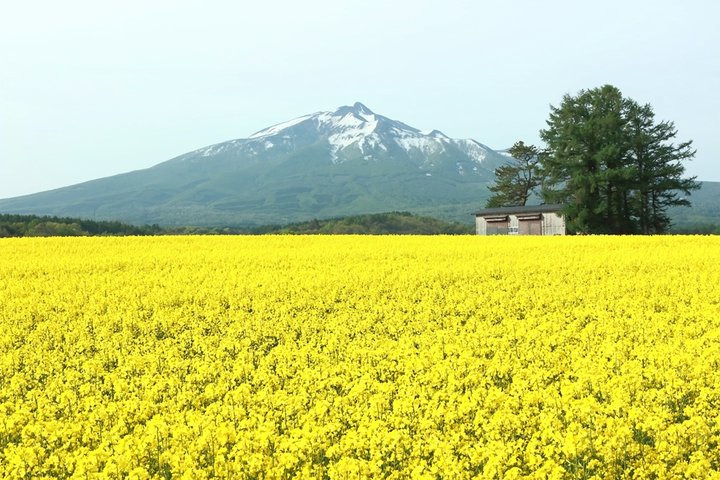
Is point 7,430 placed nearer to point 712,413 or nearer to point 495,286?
point 712,413

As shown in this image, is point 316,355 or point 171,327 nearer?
point 316,355

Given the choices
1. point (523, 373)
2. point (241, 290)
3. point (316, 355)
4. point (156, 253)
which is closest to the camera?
point (523, 373)

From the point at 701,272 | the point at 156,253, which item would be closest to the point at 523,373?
the point at 701,272

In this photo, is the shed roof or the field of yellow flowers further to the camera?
the shed roof

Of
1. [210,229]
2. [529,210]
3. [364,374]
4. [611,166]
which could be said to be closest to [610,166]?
[611,166]

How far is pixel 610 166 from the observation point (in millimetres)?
60125

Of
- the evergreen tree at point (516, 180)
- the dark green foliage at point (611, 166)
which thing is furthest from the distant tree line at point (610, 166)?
the evergreen tree at point (516, 180)

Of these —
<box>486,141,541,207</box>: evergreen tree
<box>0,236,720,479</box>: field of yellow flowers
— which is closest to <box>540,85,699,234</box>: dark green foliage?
<box>486,141,541,207</box>: evergreen tree

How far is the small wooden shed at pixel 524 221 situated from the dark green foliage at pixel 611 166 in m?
1.77

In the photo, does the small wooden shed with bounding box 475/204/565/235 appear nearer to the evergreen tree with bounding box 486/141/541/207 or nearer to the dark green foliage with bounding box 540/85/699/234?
the dark green foliage with bounding box 540/85/699/234

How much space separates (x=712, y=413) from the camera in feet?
24.3

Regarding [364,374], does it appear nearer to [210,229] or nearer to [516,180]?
[516,180]

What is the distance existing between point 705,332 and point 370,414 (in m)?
7.98

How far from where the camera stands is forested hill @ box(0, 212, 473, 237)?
2574 inches
